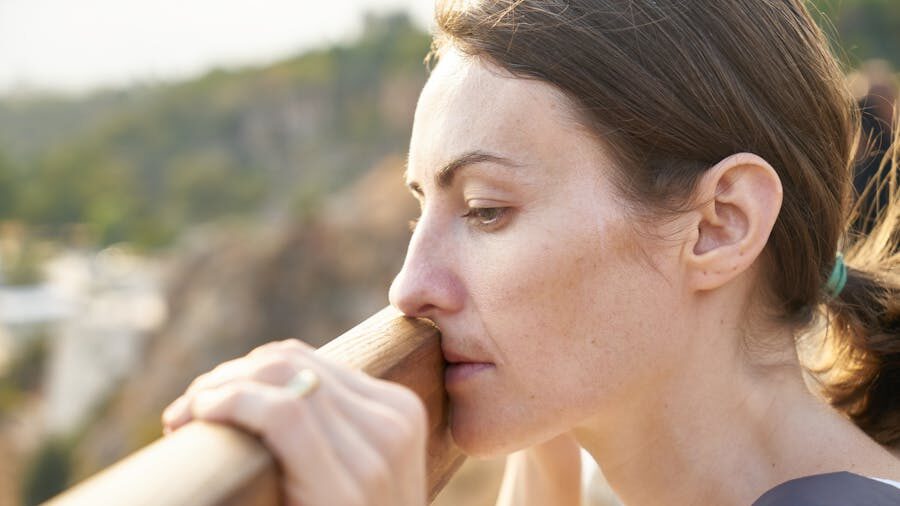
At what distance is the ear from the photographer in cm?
132

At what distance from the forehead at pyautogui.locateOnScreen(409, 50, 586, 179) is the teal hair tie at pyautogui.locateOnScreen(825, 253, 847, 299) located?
56 cm

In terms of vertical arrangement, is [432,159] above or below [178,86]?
above

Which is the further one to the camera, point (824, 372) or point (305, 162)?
point (305, 162)

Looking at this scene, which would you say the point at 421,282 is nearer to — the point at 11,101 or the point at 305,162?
the point at 305,162

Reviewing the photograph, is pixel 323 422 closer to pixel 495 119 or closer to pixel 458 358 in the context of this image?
pixel 458 358

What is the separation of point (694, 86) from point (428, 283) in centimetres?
47

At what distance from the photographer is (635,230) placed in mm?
1294

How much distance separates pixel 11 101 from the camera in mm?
82062

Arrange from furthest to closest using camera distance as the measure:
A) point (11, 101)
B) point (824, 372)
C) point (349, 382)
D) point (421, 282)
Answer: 1. point (11, 101)
2. point (824, 372)
3. point (421, 282)
4. point (349, 382)

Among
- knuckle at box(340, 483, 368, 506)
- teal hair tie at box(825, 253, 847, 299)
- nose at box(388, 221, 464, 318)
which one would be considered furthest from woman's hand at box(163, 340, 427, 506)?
teal hair tie at box(825, 253, 847, 299)

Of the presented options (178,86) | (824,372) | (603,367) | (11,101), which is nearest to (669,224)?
(603,367)

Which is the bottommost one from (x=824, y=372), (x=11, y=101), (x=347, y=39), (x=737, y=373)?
(x=11, y=101)

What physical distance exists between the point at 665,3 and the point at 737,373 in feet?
1.88

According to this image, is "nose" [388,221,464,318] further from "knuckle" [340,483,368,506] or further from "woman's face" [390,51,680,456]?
"knuckle" [340,483,368,506]
